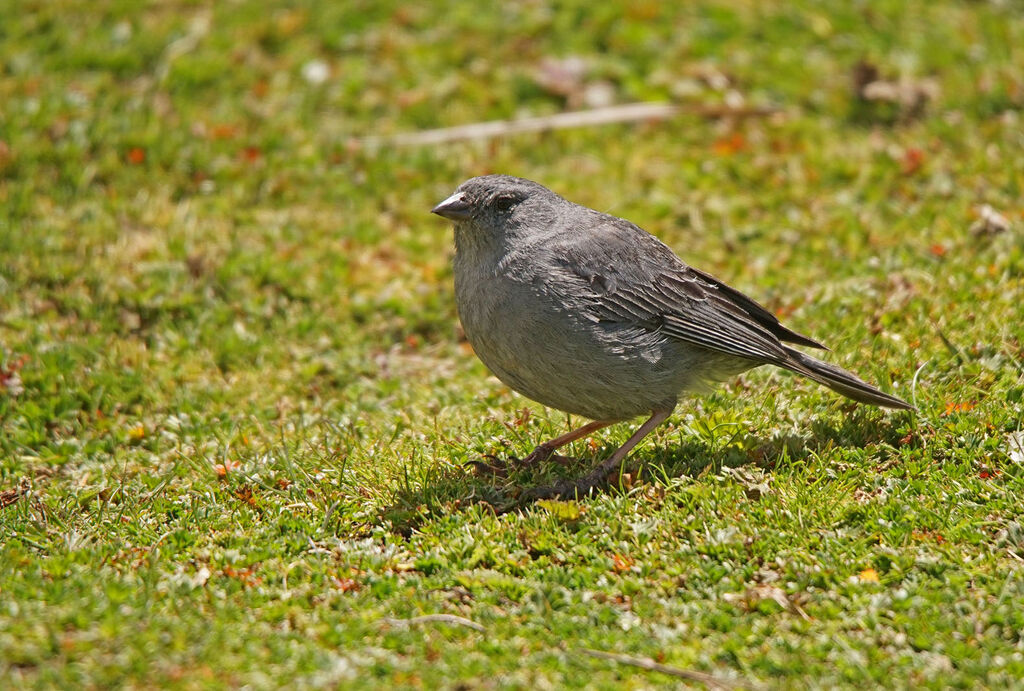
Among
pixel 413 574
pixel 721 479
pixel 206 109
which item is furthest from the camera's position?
pixel 206 109

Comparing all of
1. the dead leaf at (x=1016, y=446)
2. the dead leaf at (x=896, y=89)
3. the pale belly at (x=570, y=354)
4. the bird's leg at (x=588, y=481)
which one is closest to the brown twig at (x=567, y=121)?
the dead leaf at (x=896, y=89)

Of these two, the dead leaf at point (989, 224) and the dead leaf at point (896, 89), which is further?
the dead leaf at point (896, 89)

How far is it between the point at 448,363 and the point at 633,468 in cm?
222

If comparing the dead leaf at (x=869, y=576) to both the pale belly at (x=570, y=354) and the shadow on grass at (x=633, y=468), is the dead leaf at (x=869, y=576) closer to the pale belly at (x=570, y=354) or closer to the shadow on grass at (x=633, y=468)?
the shadow on grass at (x=633, y=468)

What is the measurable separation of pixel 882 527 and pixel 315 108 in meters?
6.68

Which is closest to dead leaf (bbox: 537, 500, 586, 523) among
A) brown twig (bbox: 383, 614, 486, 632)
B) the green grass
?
the green grass

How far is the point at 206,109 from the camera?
9750mm

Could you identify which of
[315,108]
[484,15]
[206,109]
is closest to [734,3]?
[484,15]

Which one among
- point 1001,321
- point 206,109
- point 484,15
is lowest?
point 1001,321

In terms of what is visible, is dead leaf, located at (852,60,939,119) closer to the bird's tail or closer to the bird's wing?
the bird's wing

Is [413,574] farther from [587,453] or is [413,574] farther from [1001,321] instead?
[1001,321]

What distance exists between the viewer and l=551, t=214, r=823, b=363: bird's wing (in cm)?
587

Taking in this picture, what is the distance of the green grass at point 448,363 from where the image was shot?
456 centimetres

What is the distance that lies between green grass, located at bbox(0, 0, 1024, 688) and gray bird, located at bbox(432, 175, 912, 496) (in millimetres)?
352
